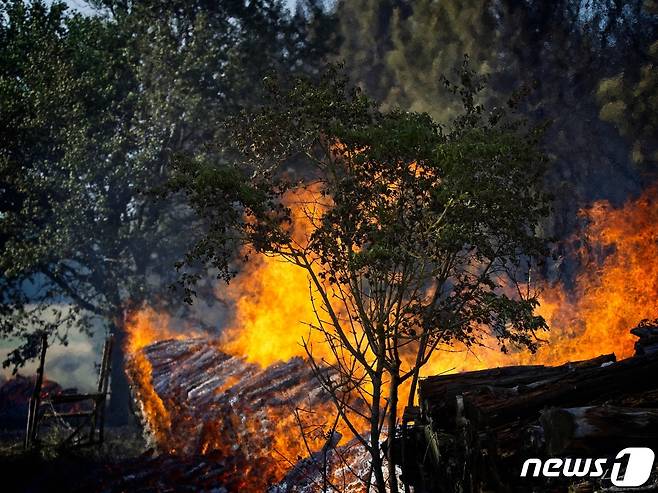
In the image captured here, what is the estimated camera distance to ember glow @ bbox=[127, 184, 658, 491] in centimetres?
1902

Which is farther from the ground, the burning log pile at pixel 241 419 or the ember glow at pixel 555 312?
the ember glow at pixel 555 312

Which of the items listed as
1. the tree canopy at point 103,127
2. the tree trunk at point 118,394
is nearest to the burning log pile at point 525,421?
the tree canopy at point 103,127

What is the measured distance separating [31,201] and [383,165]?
20.5 meters

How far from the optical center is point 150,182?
26953mm

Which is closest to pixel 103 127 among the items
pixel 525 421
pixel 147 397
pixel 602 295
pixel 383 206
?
pixel 147 397

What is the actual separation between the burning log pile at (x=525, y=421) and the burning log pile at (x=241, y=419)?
8.70ft

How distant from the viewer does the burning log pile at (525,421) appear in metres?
4.94

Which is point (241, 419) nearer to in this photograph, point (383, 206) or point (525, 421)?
point (383, 206)

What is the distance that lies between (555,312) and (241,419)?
1602 centimetres

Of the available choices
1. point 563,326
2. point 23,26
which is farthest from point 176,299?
point 563,326

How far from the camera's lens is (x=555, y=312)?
25172 millimetres

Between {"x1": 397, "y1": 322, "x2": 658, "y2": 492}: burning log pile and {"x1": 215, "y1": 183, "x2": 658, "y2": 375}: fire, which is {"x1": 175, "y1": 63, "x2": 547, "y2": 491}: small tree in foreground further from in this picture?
{"x1": 215, "y1": 183, "x2": 658, "y2": 375}: fire

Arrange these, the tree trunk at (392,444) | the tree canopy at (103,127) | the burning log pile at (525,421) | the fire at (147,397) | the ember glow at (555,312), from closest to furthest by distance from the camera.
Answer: the burning log pile at (525,421), the tree trunk at (392,444), the fire at (147,397), the ember glow at (555,312), the tree canopy at (103,127)

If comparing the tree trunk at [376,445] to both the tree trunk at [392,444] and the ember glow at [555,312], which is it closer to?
the tree trunk at [392,444]
